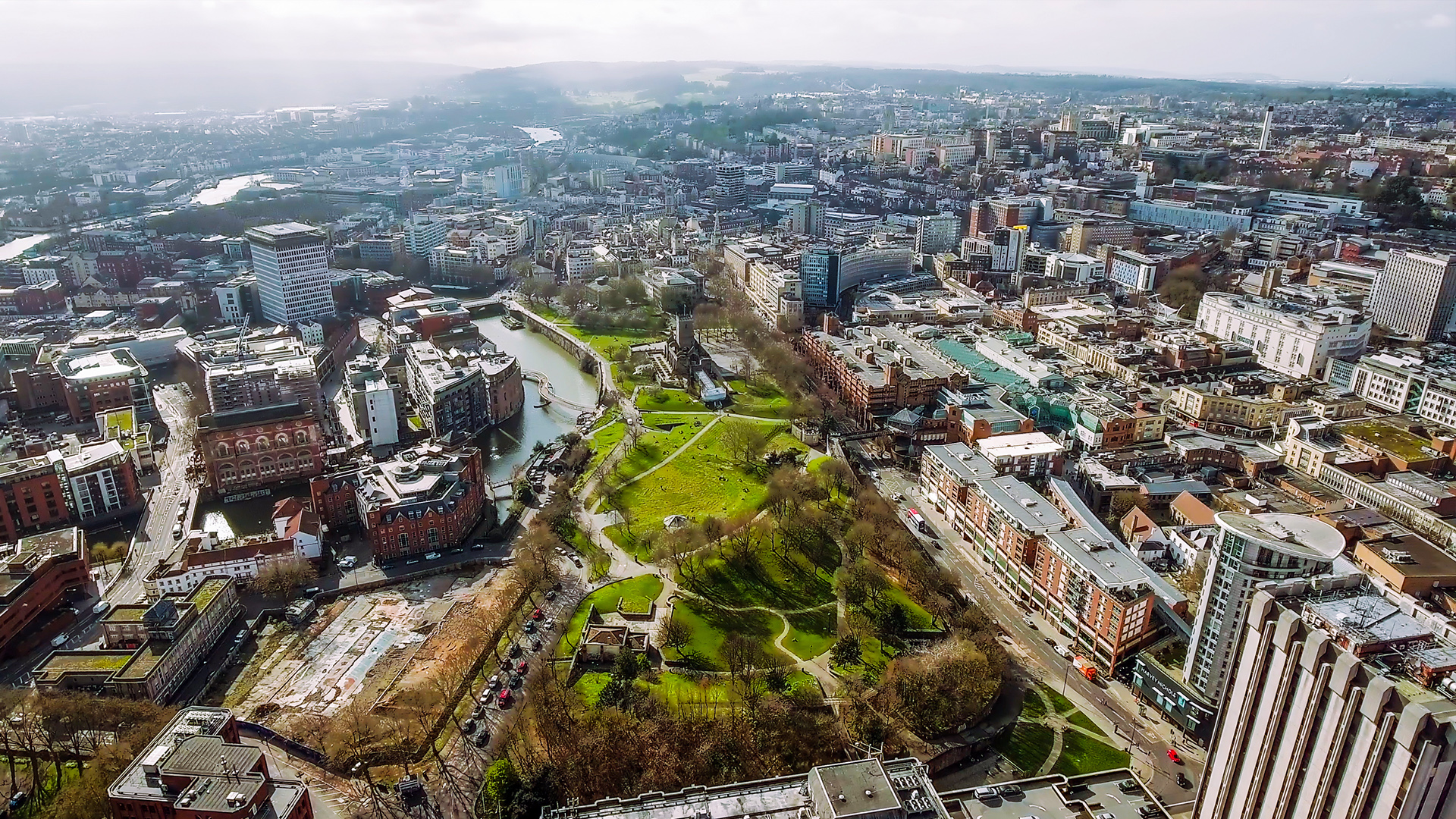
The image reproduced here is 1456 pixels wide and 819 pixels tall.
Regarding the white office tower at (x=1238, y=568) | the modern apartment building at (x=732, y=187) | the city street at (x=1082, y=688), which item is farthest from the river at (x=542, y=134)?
the white office tower at (x=1238, y=568)

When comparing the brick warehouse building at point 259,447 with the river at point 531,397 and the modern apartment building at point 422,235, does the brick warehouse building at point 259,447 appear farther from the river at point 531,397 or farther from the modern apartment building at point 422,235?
the modern apartment building at point 422,235

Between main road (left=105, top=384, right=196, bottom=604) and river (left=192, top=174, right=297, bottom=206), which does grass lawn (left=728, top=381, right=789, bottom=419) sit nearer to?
main road (left=105, top=384, right=196, bottom=604)

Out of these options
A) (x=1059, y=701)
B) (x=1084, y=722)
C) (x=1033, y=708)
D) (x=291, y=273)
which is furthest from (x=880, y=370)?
(x=291, y=273)

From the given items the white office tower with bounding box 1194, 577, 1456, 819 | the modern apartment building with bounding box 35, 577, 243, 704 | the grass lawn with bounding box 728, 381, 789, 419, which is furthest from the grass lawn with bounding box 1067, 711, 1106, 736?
the modern apartment building with bounding box 35, 577, 243, 704

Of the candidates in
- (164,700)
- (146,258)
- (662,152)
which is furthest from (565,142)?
(164,700)

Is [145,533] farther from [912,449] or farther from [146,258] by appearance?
[146,258]
